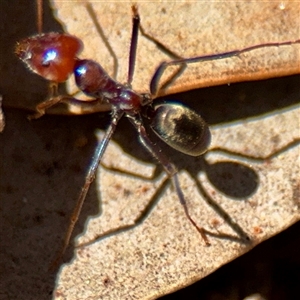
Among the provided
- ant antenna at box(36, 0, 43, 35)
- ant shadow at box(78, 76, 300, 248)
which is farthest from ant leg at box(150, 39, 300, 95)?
ant antenna at box(36, 0, 43, 35)

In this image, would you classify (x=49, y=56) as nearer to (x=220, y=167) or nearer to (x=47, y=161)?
(x=47, y=161)

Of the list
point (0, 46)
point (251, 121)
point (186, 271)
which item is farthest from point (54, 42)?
point (186, 271)

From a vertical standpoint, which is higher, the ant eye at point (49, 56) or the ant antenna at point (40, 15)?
the ant antenna at point (40, 15)

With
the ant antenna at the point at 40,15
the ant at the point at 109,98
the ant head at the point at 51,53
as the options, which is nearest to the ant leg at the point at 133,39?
the ant at the point at 109,98

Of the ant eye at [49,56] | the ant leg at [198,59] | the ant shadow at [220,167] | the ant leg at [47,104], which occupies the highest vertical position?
the ant leg at [198,59]

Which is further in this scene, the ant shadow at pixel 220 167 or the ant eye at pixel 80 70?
the ant eye at pixel 80 70

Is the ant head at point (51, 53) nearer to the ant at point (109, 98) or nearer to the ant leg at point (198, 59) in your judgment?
the ant at point (109, 98)

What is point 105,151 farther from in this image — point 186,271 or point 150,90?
point 186,271

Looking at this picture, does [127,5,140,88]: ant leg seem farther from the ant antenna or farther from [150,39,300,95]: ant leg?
the ant antenna
